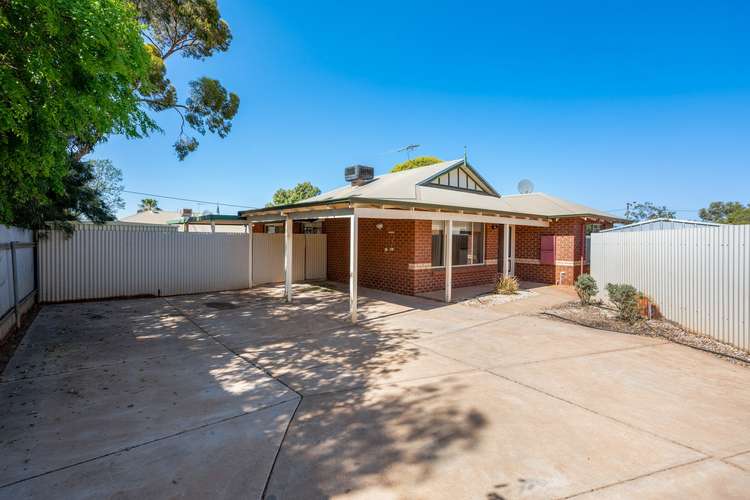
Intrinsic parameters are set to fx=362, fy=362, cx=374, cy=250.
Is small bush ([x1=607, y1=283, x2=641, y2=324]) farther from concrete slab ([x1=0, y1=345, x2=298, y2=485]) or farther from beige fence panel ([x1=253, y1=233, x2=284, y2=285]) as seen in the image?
beige fence panel ([x1=253, y1=233, x2=284, y2=285])

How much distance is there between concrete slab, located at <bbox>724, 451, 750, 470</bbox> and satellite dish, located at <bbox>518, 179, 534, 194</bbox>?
1616 cm

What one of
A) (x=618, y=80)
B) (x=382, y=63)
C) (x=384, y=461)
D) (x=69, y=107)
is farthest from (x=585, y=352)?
(x=382, y=63)

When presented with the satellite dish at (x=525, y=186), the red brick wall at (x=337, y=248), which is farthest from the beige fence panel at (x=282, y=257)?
the satellite dish at (x=525, y=186)

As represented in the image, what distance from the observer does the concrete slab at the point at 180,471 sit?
2.65m

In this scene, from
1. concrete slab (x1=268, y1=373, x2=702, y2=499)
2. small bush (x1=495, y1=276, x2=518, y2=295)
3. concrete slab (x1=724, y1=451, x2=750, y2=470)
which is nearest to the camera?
concrete slab (x1=268, y1=373, x2=702, y2=499)

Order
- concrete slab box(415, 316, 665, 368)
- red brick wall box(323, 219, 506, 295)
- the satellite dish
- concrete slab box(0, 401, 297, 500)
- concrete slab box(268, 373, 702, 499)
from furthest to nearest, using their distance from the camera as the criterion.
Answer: the satellite dish
red brick wall box(323, 219, 506, 295)
concrete slab box(415, 316, 665, 368)
concrete slab box(268, 373, 702, 499)
concrete slab box(0, 401, 297, 500)

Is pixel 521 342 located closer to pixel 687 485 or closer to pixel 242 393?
pixel 687 485

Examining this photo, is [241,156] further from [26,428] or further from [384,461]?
[384,461]

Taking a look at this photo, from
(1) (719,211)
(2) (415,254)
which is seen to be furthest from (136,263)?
(1) (719,211)

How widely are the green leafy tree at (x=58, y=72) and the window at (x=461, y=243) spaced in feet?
30.8

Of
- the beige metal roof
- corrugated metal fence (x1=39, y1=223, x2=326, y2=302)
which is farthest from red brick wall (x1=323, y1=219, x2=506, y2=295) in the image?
corrugated metal fence (x1=39, y1=223, x2=326, y2=302)

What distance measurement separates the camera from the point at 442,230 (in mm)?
12258

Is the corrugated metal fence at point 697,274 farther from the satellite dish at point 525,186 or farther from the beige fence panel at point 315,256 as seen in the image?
the beige fence panel at point 315,256

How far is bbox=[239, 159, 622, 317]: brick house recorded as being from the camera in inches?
418
